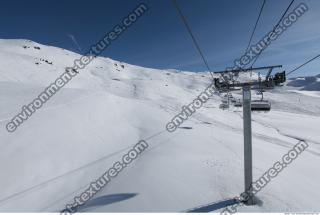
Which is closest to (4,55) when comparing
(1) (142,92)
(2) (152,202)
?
(1) (142,92)

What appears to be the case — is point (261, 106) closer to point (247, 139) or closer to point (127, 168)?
point (247, 139)

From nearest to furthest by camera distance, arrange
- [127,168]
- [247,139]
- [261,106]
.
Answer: [247,139]
[127,168]
[261,106]

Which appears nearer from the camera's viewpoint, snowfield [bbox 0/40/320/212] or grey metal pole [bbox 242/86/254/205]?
grey metal pole [bbox 242/86/254/205]

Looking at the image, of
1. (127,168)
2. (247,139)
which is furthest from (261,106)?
(127,168)

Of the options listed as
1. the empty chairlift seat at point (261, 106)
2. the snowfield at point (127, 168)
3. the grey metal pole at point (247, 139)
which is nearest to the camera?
the grey metal pole at point (247, 139)

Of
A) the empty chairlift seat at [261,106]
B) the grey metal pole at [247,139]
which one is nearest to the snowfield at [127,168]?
the grey metal pole at [247,139]

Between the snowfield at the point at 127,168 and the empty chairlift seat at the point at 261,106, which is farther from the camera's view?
the empty chairlift seat at the point at 261,106

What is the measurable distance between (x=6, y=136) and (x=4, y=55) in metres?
47.7

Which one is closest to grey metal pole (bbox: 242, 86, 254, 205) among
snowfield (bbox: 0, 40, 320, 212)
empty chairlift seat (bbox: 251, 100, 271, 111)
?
snowfield (bbox: 0, 40, 320, 212)

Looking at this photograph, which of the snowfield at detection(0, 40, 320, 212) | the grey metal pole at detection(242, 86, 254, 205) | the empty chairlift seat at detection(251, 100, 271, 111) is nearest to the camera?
the grey metal pole at detection(242, 86, 254, 205)

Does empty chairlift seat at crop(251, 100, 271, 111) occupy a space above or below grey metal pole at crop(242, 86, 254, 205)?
above

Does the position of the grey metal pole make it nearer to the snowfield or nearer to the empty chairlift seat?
the snowfield

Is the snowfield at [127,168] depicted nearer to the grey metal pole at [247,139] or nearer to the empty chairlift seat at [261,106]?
the grey metal pole at [247,139]

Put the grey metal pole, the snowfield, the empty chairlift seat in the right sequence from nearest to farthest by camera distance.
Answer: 1. the grey metal pole
2. the snowfield
3. the empty chairlift seat
